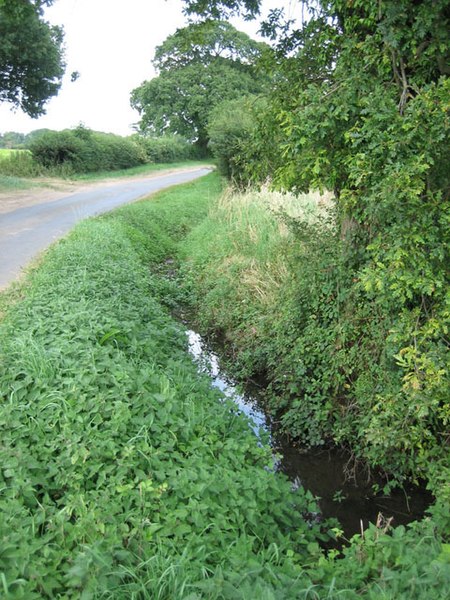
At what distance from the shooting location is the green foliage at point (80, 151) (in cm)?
2736

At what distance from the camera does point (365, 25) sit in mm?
4770

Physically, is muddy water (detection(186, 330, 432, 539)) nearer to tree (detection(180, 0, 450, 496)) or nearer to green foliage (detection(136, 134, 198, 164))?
tree (detection(180, 0, 450, 496))

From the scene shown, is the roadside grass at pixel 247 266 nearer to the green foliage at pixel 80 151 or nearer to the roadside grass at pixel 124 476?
the roadside grass at pixel 124 476

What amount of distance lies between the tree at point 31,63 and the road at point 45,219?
4.52 metres

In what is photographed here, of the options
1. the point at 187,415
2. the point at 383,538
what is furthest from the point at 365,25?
the point at 383,538

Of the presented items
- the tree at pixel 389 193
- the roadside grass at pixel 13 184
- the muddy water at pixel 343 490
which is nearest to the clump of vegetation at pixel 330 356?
the tree at pixel 389 193

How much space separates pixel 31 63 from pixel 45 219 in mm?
11154

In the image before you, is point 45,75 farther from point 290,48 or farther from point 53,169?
point 290,48

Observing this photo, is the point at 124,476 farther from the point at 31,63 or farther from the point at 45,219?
the point at 31,63

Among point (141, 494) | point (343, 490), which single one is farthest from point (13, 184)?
point (141, 494)

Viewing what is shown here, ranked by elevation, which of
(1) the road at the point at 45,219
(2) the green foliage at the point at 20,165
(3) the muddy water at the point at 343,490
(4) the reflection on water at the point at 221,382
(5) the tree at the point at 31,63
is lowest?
(3) the muddy water at the point at 343,490

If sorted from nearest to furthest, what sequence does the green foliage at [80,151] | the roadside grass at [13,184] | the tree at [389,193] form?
the tree at [389,193] → the roadside grass at [13,184] → the green foliage at [80,151]

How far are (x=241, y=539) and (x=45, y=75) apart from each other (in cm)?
2345

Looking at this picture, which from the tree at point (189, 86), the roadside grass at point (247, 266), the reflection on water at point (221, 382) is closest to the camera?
the reflection on water at point (221, 382)
